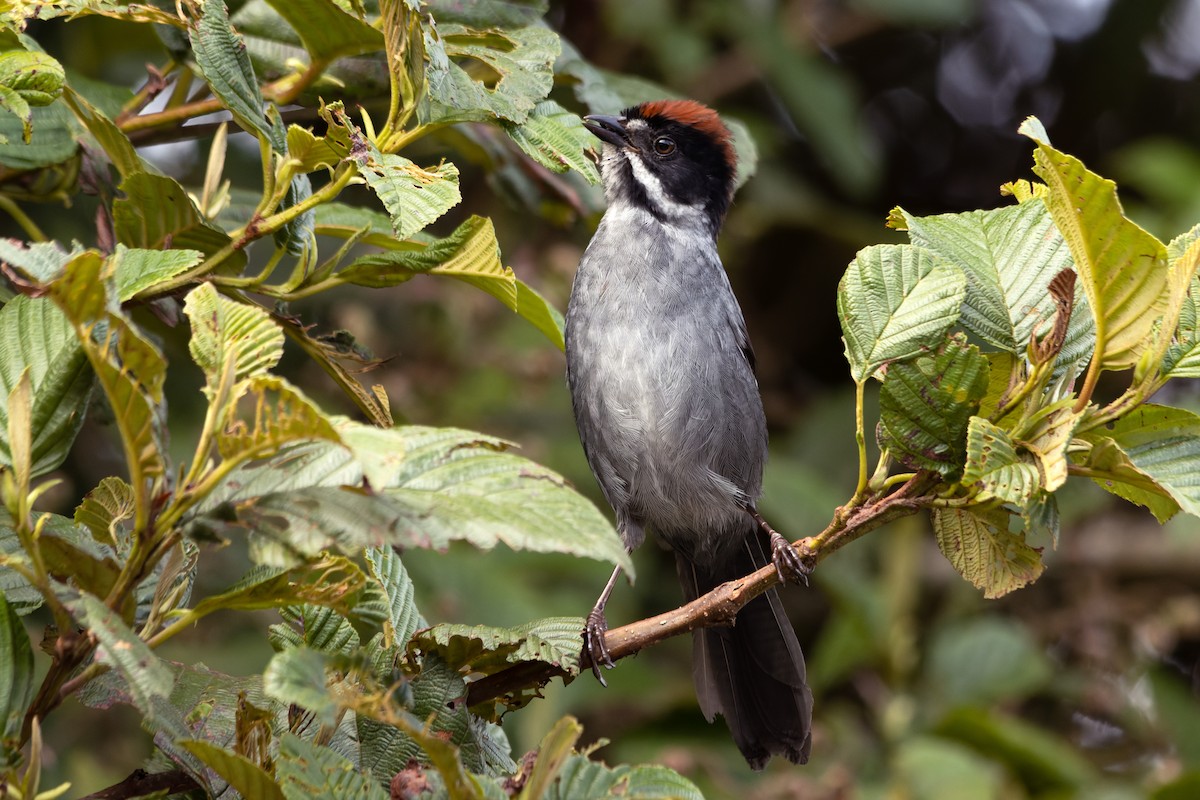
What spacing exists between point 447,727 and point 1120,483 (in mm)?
1094

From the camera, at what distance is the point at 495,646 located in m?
1.96

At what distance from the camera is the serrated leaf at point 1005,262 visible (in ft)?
6.38

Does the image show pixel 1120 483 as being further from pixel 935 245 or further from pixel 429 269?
pixel 429 269

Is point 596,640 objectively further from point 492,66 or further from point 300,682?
point 300,682

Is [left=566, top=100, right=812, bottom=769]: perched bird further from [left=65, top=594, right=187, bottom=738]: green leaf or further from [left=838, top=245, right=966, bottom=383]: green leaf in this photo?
[left=65, top=594, right=187, bottom=738]: green leaf

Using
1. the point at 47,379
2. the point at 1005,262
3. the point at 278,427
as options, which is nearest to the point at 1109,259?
the point at 1005,262

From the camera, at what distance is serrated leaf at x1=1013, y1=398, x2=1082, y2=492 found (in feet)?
5.57

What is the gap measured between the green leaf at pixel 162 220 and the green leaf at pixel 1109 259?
134 centimetres

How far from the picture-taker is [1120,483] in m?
1.92

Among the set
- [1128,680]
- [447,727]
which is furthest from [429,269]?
[1128,680]

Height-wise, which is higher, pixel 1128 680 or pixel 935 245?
pixel 935 245

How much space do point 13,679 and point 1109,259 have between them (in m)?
1.57

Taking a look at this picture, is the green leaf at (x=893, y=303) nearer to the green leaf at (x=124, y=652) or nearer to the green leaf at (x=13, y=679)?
the green leaf at (x=124, y=652)

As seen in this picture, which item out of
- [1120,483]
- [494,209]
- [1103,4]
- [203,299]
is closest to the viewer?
[203,299]
